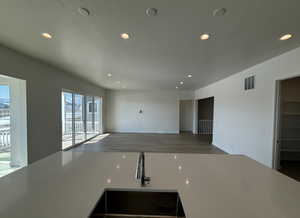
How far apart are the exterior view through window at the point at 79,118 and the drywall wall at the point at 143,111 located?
1.03 metres

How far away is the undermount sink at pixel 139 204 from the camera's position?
1151 mm

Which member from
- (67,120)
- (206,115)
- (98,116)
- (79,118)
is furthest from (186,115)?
(67,120)

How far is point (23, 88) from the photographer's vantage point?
125 inches

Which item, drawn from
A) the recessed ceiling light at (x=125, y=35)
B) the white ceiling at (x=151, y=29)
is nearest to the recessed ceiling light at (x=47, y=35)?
the white ceiling at (x=151, y=29)

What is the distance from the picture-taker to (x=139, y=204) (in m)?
1.21

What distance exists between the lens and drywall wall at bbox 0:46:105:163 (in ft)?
9.56

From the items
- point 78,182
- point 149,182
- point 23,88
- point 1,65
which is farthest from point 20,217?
point 23,88

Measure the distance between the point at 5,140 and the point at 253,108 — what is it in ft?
20.8

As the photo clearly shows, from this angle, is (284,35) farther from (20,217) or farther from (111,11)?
(20,217)

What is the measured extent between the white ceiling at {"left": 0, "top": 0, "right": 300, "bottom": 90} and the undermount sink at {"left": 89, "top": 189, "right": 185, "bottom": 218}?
1869mm

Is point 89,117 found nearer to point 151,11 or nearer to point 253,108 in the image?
point 151,11

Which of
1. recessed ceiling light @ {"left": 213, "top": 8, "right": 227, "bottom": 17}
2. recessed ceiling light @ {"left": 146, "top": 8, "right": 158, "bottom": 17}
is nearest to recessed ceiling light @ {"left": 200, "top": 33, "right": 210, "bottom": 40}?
recessed ceiling light @ {"left": 213, "top": 8, "right": 227, "bottom": 17}

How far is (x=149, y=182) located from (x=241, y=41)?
8.44 feet

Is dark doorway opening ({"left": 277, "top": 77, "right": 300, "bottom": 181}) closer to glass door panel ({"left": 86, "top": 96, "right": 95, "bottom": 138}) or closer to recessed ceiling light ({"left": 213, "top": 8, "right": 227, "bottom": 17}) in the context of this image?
recessed ceiling light ({"left": 213, "top": 8, "right": 227, "bottom": 17})
